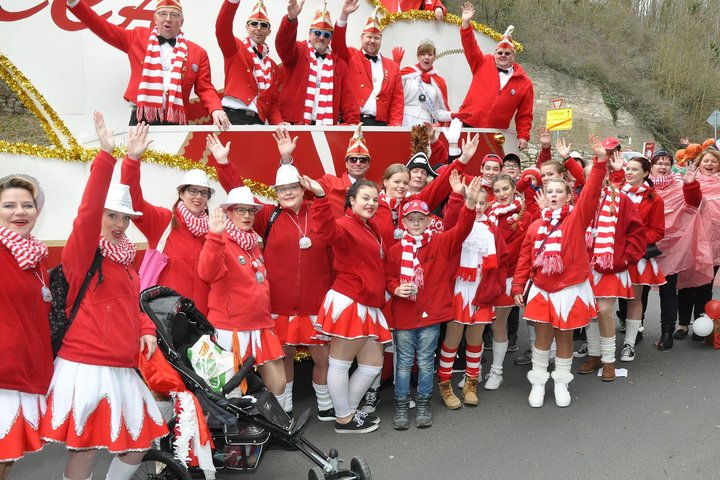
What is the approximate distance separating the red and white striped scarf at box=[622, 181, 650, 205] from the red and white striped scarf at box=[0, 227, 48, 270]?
514 centimetres

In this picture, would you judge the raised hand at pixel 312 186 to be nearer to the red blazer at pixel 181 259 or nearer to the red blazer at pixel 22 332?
the red blazer at pixel 181 259

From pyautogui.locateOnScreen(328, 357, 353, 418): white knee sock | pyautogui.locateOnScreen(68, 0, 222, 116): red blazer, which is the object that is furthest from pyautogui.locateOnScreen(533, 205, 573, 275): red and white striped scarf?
pyautogui.locateOnScreen(68, 0, 222, 116): red blazer

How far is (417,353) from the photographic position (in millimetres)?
4867

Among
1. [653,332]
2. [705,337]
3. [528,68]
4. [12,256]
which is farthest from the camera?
[528,68]

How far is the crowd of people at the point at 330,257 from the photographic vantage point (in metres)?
2.92

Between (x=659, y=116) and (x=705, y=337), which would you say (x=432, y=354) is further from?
A: (x=659, y=116)

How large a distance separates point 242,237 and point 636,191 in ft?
12.7

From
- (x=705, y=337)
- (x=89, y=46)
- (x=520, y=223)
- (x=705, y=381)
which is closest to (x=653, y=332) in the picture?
(x=705, y=337)

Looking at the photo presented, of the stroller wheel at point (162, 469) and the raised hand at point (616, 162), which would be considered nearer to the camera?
the stroller wheel at point (162, 469)

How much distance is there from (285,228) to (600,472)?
8.49 feet

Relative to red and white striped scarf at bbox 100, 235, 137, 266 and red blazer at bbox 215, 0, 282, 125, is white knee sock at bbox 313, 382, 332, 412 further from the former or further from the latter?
red blazer at bbox 215, 0, 282, 125

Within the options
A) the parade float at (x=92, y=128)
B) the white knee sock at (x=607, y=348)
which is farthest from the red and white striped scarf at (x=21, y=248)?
the white knee sock at (x=607, y=348)

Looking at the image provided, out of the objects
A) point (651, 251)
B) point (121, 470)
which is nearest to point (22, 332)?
point (121, 470)

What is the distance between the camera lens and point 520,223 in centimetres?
591
